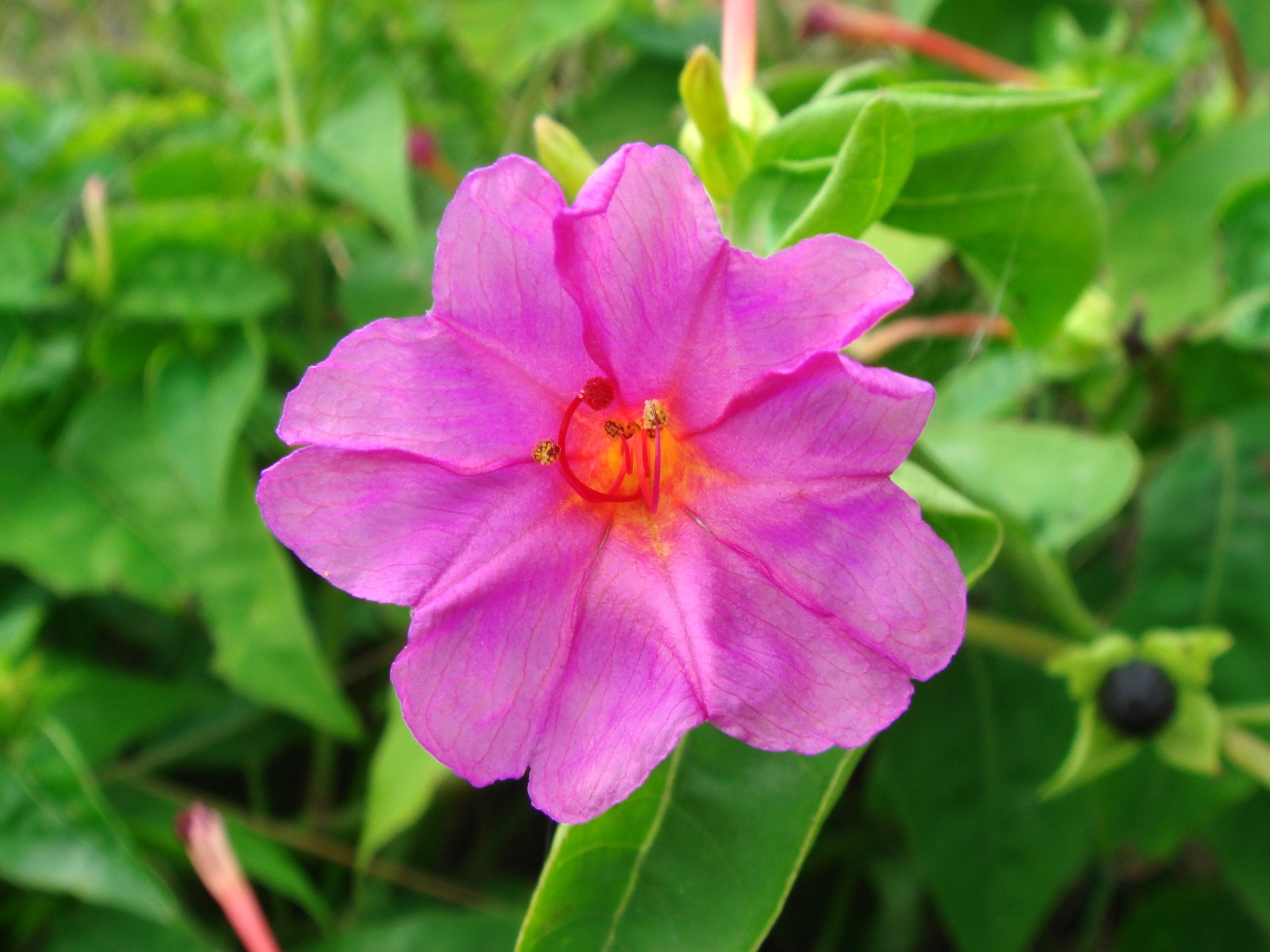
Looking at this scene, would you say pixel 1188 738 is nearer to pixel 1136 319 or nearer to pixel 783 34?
pixel 1136 319

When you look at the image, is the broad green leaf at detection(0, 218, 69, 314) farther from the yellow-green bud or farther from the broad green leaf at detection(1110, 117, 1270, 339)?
the broad green leaf at detection(1110, 117, 1270, 339)

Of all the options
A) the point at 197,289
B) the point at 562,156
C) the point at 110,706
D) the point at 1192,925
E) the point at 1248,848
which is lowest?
the point at 1192,925

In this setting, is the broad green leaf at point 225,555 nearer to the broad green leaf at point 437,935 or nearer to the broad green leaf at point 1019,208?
the broad green leaf at point 437,935

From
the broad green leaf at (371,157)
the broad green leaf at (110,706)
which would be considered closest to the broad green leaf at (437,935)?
the broad green leaf at (110,706)

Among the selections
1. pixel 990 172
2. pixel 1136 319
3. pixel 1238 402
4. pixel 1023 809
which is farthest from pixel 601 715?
pixel 1238 402

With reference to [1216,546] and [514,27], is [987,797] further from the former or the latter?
[514,27]

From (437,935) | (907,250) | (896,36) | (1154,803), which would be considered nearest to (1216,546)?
(1154,803)
